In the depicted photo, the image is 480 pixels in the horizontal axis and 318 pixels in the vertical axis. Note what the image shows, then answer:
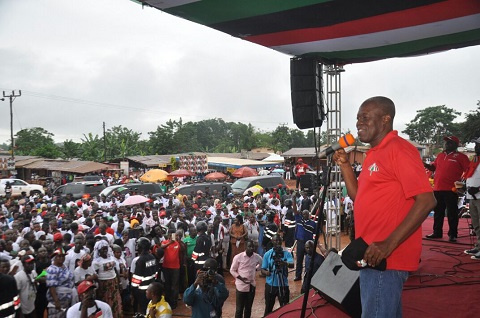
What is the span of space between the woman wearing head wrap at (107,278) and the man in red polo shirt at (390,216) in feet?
17.7

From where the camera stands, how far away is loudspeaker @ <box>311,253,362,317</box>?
11.1ft

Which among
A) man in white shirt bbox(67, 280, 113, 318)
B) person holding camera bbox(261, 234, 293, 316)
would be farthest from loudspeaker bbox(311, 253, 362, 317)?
man in white shirt bbox(67, 280, 113, 318)

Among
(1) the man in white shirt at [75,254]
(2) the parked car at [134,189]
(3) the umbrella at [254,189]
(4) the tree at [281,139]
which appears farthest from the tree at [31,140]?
(1) the man in white shirt at [75,254]

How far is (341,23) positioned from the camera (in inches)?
185

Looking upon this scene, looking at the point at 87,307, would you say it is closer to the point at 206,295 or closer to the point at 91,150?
the point at 206,295

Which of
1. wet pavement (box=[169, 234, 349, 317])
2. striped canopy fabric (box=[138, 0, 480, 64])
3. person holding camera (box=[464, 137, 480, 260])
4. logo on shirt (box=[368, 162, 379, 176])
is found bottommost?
wet pavement (box=[169, 234, 349, 317])

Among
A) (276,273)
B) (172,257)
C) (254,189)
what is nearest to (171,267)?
(172,257)

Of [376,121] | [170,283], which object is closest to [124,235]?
[170,283]

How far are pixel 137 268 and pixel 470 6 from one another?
19.6 ft

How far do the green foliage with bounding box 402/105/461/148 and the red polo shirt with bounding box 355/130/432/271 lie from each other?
182 feet

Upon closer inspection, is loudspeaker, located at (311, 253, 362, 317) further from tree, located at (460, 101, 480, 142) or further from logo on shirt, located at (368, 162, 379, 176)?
tree, located at (460, 101, 480, 142)

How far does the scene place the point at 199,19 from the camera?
4.41m

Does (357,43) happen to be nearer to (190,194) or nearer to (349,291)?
(349,291)

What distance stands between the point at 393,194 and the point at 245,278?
454cm
